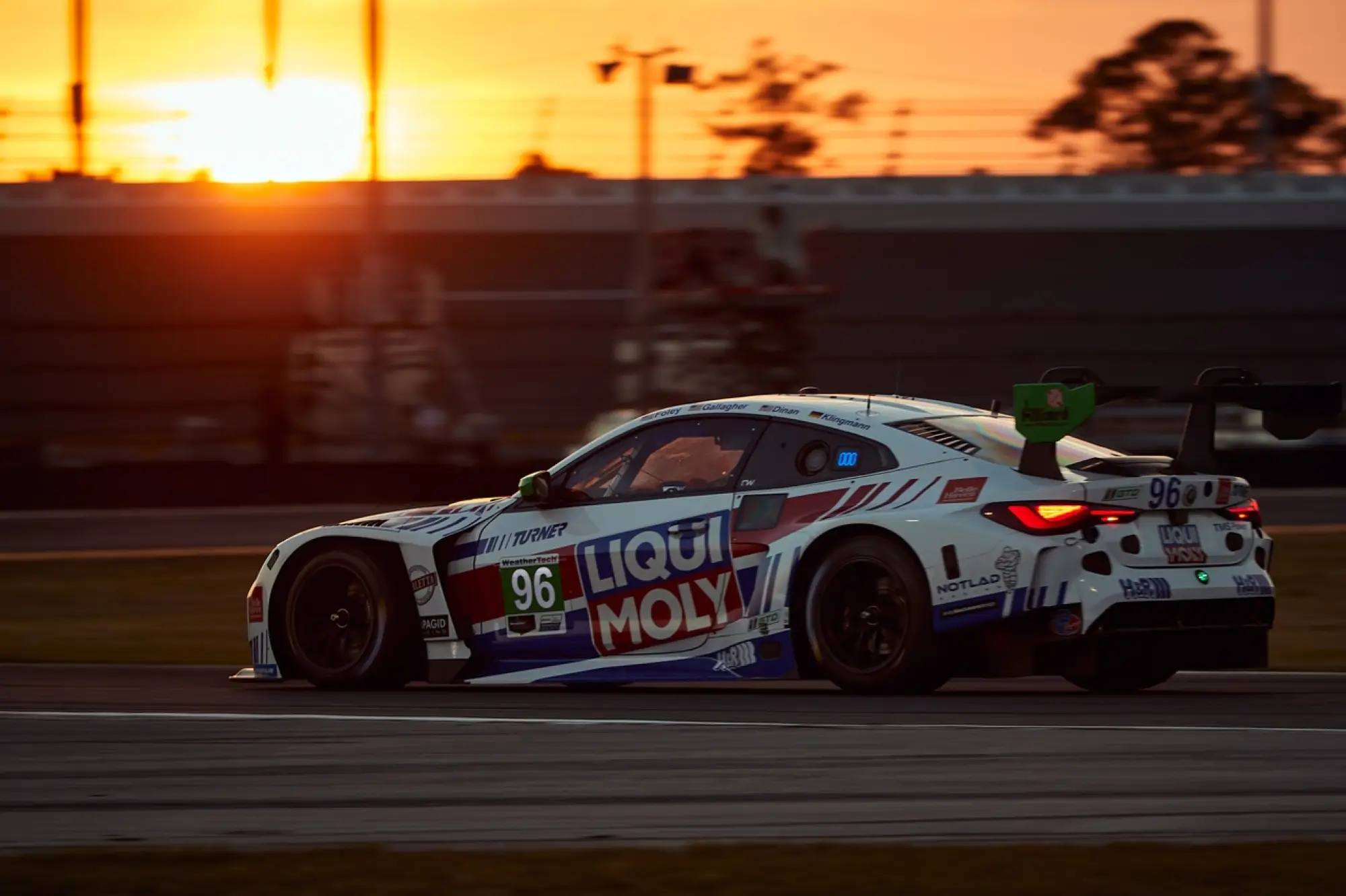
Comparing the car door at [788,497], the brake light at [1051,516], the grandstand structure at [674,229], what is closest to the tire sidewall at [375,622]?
the car door at [788,497]

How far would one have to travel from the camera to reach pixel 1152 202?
6050cm

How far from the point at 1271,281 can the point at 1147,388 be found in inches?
2088

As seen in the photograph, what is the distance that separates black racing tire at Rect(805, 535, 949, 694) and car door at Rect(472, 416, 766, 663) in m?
0.43

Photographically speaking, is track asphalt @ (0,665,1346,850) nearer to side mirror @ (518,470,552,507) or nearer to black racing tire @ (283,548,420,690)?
black racing tire @ (283,548,420,690)

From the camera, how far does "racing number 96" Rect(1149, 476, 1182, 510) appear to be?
27.6ft

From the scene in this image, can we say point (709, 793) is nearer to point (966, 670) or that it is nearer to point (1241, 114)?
point (966, 670)

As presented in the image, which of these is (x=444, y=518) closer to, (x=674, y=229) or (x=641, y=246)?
(x=641, y=246)

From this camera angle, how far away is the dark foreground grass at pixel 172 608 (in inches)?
466

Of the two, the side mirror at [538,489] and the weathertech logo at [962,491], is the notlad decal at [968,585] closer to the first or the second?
the weathertech logo at [962,491]

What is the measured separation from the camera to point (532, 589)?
937cm

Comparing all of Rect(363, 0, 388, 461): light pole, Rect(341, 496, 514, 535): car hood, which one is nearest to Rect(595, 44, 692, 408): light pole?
Rect(363, 0, 388, 461): light pole

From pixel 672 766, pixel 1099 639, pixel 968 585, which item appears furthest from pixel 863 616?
pixel 672 766

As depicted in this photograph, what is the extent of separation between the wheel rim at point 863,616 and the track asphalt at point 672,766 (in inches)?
7.1

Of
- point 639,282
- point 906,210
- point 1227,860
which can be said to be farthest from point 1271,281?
point 1227,860
